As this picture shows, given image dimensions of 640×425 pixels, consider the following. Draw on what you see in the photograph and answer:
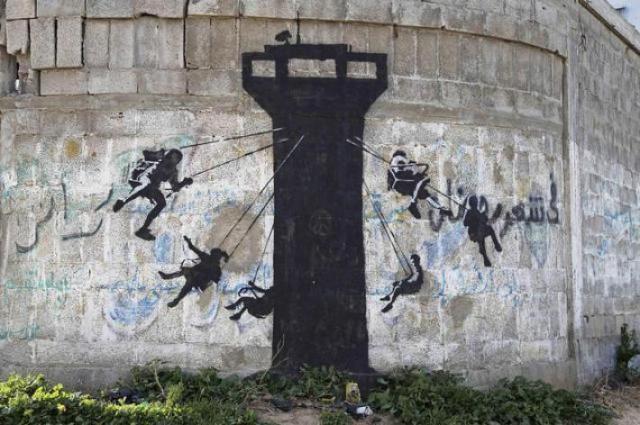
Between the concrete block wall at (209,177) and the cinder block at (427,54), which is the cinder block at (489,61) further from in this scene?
the cinder block at (427,54)

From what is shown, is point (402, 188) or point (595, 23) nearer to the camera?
point (402, 188)

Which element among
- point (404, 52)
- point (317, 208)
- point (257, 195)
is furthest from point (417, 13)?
point (257, 195)

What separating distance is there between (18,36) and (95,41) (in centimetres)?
88

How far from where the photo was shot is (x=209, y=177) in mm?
9586

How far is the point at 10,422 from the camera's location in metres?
7.86

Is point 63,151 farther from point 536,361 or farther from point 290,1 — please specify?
point 536,361

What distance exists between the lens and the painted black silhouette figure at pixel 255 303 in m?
9.45

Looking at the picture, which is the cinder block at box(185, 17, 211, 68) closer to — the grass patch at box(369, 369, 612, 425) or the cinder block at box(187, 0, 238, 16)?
the cinder block at box(187, 0, 238, 16)

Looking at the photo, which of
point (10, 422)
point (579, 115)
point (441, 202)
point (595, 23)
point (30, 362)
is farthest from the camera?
point (595, 23)

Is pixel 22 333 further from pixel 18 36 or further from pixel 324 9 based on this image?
pixel 324 9

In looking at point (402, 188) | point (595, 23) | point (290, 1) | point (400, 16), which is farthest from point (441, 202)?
point (595, 23)

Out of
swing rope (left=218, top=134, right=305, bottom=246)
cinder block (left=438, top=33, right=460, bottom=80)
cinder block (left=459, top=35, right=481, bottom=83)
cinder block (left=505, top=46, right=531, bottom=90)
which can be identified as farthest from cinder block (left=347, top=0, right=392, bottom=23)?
cinder block (left=505, top=46, right=531, bottom=90)

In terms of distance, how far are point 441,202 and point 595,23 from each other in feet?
14.7

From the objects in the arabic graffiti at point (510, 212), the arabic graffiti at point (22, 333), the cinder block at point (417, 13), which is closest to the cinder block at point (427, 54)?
the cinder block at point (417, 13)
